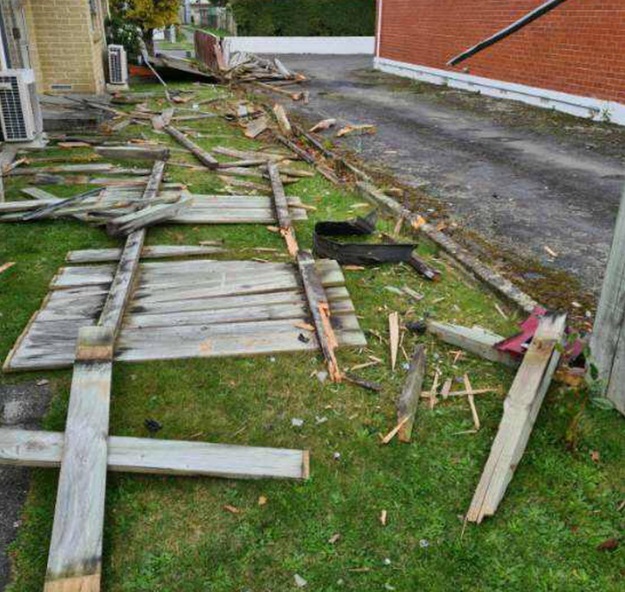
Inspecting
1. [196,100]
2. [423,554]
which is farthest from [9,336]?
[196,100]

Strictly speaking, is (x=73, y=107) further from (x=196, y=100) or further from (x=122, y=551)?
(x=122, y=551)

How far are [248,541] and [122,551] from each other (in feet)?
1.93

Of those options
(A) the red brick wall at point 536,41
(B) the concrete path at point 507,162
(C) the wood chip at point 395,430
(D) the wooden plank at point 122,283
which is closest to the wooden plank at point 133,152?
(B) the concrete path at point 507,162

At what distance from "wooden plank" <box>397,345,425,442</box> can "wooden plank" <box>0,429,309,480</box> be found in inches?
26.1

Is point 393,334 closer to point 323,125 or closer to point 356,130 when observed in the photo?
point 356,130

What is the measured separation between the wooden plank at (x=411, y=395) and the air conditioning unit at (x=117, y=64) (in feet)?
50.0

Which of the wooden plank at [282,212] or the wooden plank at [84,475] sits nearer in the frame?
the wooden plank at [84,475]

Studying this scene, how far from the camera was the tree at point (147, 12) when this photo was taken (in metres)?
21.4

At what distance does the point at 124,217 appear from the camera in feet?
21.4

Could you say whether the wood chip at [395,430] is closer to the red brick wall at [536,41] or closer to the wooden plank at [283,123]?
the wooden plank at [283,123]

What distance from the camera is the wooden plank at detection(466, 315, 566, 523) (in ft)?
10.3

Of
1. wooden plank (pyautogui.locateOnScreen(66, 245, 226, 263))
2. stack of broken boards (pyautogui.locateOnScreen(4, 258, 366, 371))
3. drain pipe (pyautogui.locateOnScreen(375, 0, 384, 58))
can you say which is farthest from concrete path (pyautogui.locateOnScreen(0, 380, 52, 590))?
drain pipe (pyautogui.locateOnScreen(375, 0, 384, 58))

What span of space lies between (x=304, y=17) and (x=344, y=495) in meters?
37.2

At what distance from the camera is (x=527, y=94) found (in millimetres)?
16406
